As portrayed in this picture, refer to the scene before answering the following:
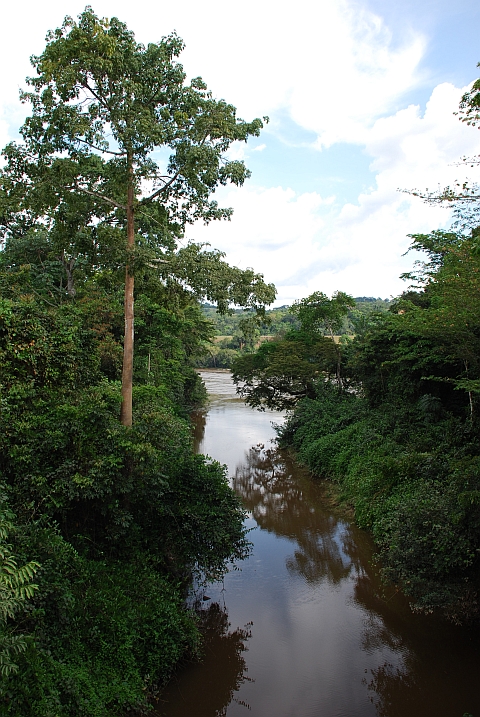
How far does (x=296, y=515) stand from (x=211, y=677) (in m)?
8.33

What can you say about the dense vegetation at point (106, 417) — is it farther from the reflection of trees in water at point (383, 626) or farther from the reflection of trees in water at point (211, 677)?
the reflection of trees in water at point (383, 626)

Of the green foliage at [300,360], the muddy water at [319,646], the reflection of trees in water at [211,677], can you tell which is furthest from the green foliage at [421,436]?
the reflection of trees in water at [211,677]

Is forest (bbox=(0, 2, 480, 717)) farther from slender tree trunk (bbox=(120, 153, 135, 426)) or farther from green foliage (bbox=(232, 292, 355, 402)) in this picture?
green foliage (bbox=(232, 292, 355, 402))

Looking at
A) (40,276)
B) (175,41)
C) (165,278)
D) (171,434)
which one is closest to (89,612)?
(171,434)

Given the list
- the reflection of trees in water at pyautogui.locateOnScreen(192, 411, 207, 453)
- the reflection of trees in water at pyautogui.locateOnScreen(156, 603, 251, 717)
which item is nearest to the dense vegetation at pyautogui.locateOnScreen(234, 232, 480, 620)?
the reflection of trees in water at pyautogui.locateOnScreen(156, 603, 251, 717)

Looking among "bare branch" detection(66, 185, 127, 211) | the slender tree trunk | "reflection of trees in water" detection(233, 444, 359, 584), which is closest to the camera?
the slender tree trunk

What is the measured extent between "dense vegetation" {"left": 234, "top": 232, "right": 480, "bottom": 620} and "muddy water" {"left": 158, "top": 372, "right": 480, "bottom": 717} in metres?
0.70

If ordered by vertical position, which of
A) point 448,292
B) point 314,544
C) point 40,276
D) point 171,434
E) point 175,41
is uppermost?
point 175,41

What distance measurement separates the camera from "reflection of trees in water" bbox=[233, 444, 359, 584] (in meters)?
→ 12.3

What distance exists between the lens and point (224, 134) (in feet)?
32.6

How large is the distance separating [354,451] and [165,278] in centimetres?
1025

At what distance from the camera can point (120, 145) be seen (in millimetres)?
9578

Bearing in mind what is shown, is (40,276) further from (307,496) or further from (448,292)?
(448,292)

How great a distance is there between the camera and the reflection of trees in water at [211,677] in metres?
7.29
